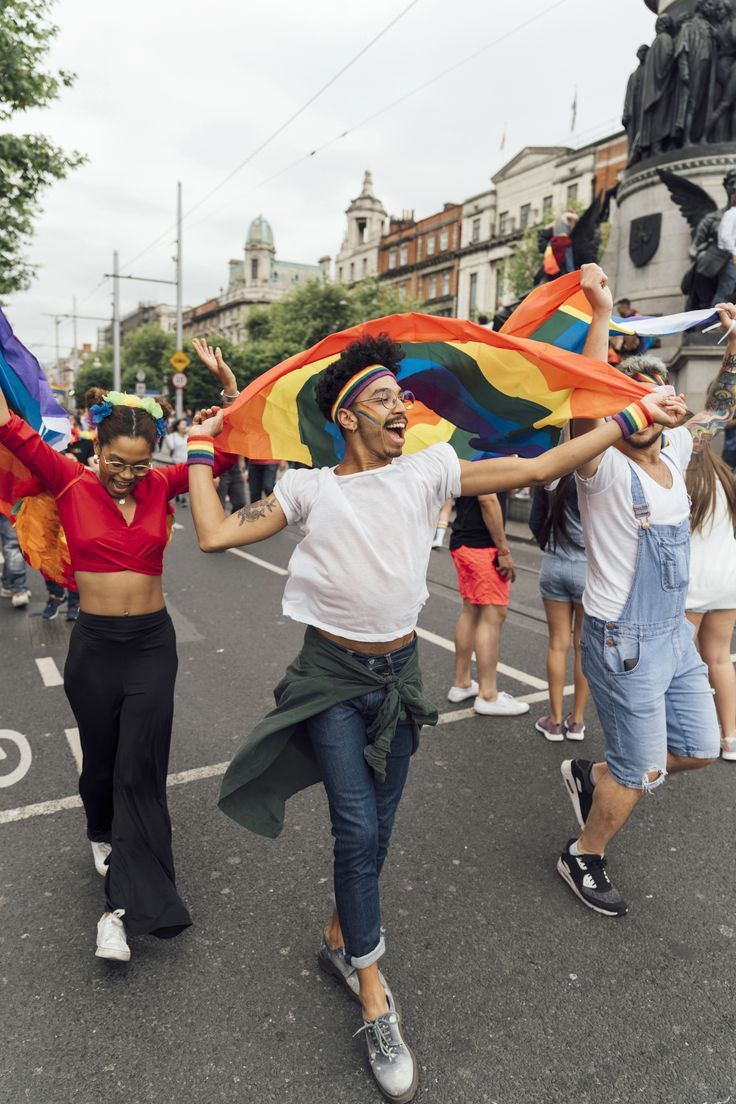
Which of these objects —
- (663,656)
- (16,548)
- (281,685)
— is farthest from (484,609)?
(16,548)

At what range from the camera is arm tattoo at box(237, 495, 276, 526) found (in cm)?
229

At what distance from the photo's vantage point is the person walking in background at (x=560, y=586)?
429cm

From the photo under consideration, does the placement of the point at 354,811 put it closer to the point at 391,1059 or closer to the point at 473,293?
the point at 391,1059

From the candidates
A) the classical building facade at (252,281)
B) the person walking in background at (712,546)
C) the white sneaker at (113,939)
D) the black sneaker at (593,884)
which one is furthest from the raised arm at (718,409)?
the classical building facade at (252,281)

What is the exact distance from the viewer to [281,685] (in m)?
2.49

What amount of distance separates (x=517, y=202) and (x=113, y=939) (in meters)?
54.6

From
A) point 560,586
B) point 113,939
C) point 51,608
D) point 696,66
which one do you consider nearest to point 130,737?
point 113,939

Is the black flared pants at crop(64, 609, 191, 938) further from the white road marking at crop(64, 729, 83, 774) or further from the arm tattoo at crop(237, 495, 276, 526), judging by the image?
the white road marking at crop(64, 729, 83, 774)

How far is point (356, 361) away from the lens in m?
2.36

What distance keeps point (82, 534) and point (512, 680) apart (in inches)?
148

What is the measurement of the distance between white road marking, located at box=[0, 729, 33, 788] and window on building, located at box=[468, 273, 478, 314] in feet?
176

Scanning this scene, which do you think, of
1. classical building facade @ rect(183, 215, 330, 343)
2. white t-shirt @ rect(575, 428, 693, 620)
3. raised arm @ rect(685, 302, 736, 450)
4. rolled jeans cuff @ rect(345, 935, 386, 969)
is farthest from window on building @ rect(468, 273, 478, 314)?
rolled jeans cuff @ rect(345, 935, 386, 969)

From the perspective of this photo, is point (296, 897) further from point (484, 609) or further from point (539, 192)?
point (539, 192)

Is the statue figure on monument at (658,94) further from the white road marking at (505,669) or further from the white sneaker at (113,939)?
the white sneaker at (113,939)
